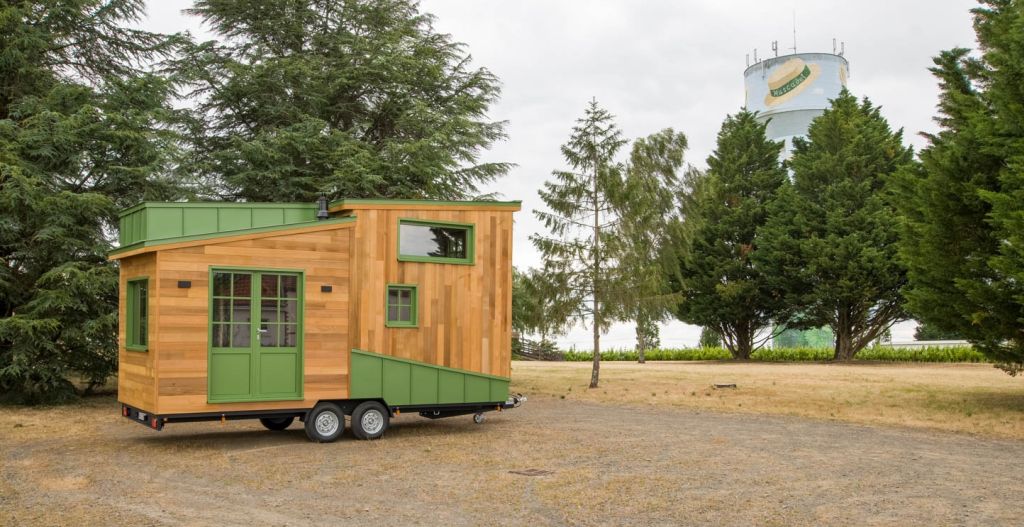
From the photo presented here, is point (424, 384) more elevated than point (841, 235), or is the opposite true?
point (841, 235)

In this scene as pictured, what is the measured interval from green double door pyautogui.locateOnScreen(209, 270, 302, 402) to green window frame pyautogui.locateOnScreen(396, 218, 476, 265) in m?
1.80

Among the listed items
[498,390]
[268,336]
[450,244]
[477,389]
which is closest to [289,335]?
[268,336]

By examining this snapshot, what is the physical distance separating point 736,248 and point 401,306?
29234mm

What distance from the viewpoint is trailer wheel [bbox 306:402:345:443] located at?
11.4m

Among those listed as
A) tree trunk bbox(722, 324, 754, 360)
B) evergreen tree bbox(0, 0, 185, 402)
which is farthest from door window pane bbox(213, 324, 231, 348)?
tree trunk bbox(722, 324, 754, 360)

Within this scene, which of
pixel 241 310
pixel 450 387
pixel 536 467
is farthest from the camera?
pixel 450 387

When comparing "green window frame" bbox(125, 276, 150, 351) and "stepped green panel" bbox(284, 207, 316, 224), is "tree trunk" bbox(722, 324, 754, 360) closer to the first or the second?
"stepped green panel" bbox(284, 207, 316, 224)

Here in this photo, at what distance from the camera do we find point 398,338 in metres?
12.2

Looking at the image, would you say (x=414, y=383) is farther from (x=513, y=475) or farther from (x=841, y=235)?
(x=841, y=235)

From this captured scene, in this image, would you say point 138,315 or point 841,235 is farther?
point 841,235

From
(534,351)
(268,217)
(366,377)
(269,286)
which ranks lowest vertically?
(534,351)

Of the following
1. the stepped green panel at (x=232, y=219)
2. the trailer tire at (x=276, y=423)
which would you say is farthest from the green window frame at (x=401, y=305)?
the trailer tire at (x=276, y=423)

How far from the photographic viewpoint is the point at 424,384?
482 inches

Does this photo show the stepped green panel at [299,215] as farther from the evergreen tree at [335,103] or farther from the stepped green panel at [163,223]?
the evergreen tree at [335,103]
